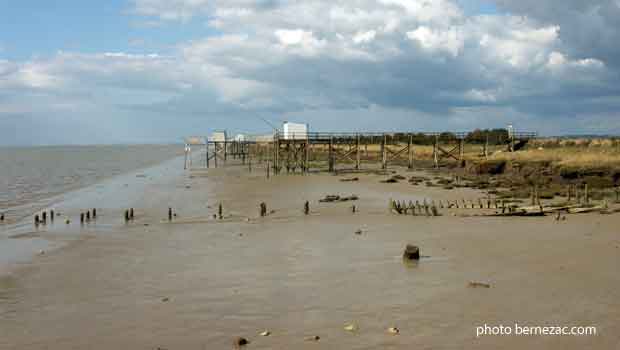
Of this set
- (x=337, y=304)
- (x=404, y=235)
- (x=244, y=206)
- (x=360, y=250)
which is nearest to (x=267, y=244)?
(x=360, y=250)

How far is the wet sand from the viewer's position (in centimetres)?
820

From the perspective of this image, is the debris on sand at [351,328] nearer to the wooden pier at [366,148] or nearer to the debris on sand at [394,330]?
the debris on sand at [394,330]

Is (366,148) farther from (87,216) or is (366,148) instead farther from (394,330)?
(394,330)

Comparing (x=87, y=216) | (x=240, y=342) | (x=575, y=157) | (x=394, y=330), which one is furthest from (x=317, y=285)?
(x=575, y=157)

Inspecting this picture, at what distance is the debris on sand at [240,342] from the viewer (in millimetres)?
7759

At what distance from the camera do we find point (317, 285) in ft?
35.8

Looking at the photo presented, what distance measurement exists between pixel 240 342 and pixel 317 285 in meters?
3.29

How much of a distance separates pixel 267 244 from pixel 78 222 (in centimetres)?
984

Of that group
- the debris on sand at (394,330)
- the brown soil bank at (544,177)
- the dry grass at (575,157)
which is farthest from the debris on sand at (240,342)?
the dry grass at (575,157)

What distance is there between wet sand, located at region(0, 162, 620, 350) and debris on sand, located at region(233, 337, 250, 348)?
12cm

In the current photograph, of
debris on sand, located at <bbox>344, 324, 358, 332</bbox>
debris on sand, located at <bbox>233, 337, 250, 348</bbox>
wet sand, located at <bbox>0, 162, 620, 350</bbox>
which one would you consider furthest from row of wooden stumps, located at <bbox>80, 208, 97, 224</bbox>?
debris on sand, located at <bbox>344, 324, 358, 332</bbox>

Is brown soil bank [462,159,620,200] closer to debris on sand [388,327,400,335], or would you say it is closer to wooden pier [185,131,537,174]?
wooden pier [185,131,537,174]

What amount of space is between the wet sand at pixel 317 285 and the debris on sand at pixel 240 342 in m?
0.12

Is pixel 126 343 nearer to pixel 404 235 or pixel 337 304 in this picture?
pixel 337 304
